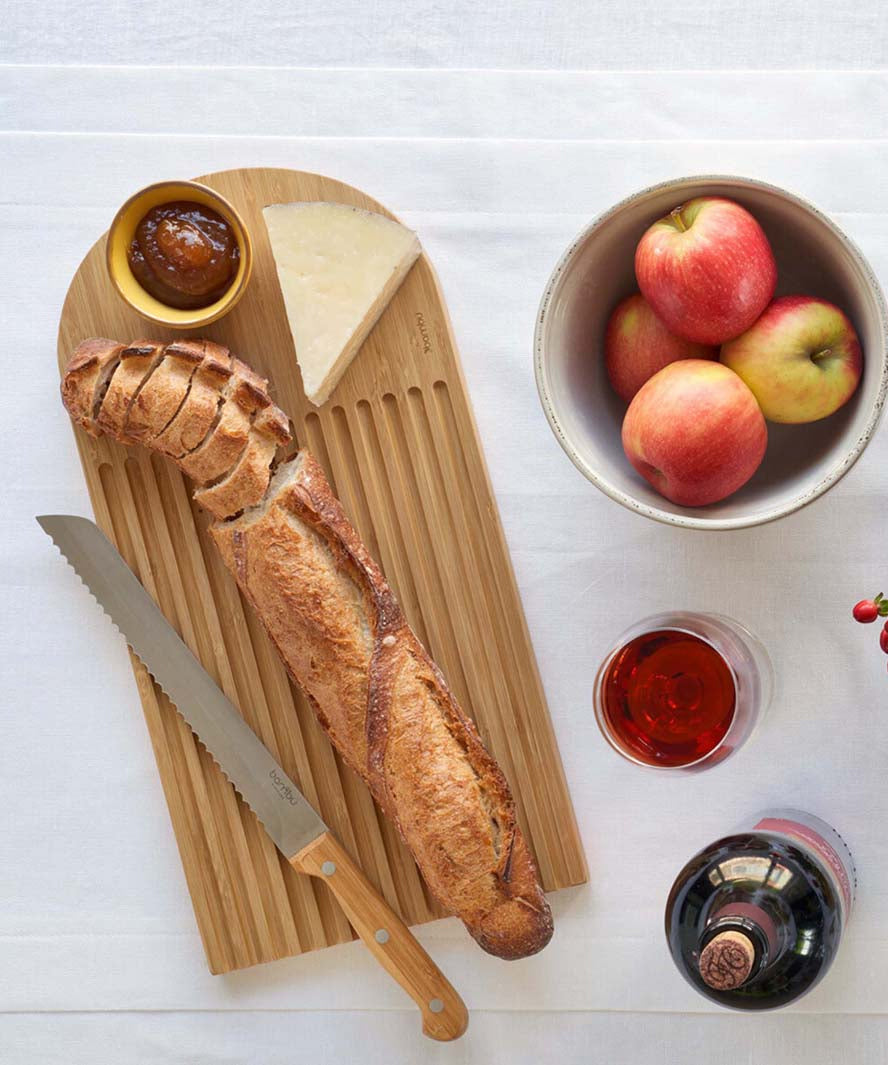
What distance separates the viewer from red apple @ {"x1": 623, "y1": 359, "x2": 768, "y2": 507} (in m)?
1.18

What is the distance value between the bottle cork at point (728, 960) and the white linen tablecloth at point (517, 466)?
1.33ft

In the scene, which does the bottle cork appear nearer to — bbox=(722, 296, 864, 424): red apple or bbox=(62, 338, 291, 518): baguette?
bbox=(722, 296, 864, 424): red apple

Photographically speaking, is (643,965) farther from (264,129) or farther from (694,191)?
(264,129)

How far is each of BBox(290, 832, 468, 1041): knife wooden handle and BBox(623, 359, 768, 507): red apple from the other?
Answer: 66 centimetres

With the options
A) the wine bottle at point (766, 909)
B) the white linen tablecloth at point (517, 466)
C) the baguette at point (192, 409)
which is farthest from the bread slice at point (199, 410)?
Result: the wine bottle at point (766, 909)

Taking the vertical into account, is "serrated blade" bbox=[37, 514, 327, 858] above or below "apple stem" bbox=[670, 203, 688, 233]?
below

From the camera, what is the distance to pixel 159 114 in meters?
1.49

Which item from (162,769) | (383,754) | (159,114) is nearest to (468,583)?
(383,754)

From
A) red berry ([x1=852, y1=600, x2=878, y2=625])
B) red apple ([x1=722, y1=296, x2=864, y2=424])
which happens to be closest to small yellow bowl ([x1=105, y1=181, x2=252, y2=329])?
red apple ([x1=722, y1=296, x2=864, y2=424])

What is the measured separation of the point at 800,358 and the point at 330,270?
1.90 feet

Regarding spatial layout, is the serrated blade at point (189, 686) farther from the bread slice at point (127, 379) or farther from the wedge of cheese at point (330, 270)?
the wedge of cheese at point (330, 270)

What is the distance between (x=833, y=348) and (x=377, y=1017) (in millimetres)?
1061

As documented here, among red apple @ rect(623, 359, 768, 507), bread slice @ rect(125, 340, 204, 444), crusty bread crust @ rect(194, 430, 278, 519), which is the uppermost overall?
bread slice @ rect(125, 340, 204, 444)

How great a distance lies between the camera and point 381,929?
147 cm
